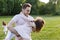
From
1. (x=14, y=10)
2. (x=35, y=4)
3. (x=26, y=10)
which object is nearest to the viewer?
(x=26, y=10)

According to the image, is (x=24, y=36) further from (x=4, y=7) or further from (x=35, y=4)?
(x=35, y=4)

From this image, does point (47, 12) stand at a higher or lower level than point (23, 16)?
lower

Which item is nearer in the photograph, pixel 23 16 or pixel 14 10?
pixel 23 16

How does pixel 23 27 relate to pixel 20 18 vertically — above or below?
below

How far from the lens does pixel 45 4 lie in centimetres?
7344

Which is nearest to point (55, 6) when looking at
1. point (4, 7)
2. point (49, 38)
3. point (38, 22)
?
point (4, 7)

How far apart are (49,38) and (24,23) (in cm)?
779

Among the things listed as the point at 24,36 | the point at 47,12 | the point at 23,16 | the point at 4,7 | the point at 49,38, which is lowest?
the point at 47,12

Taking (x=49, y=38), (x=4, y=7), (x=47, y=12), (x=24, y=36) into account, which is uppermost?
(x=24, y=36)

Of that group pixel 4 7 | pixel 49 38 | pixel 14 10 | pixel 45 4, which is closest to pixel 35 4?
pixel 45 4

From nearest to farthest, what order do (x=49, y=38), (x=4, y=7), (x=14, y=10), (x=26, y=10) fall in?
(x=26, y=10) → (x=49, y=38) → (x=14, y=10) → (x=4, y=7)

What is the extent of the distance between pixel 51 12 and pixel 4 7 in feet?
51.4

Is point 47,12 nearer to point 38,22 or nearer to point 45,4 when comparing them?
point 45,4

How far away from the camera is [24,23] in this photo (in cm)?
648
